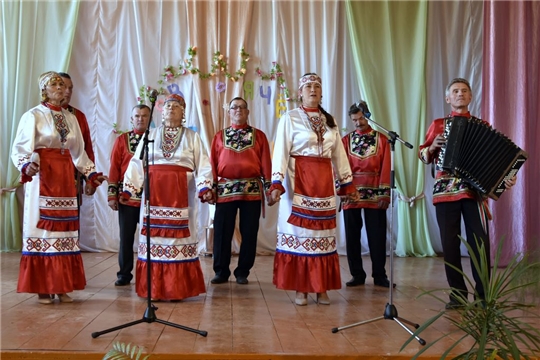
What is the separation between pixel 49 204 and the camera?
390cm

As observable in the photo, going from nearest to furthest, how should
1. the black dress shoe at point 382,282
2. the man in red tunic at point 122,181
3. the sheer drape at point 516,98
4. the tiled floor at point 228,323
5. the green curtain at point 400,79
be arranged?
the tiled floor at point 228,323
the man in red tunic at point 122,181
the black dress shoe at point 382,282
the sheer drape at point 516,98
the green curtain at point 400,79

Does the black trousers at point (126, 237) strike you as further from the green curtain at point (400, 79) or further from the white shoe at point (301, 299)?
the green curtain at point (400, 79)

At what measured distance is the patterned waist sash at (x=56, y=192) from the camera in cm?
389

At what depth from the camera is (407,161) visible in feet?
22.6

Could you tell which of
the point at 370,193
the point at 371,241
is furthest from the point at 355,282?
the point at 370,193

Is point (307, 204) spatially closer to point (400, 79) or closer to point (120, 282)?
point (120, 282)

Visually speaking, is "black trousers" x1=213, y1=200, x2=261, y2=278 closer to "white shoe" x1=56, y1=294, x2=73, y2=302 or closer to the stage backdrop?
"white shoe" x1=56, y1=294, x2=73, y2=302

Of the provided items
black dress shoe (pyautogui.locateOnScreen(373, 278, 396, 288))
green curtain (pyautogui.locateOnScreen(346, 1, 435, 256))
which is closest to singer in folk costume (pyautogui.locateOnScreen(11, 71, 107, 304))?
black dress shoe (pyautogui.locateOnScreen(373, 278, 396, 288))

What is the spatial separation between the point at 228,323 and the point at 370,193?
1960mm

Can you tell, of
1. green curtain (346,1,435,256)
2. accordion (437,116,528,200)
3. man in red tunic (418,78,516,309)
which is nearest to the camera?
accordion (437,116,528,200)

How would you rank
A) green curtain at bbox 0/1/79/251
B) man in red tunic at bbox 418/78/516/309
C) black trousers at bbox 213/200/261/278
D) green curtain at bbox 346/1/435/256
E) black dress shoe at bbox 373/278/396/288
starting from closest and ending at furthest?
man in red tunic at bbox 418/78/516/309 → black dress shoe at bbox 373/278/396/288 → black trousers at bbox 213/200/261/278 → green curtain at bbox 0/1/79/251 → green curtain at bbox 346/1/435/256

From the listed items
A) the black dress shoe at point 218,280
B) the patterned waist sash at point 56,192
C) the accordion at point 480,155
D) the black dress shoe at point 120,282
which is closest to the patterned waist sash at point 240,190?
the black dress shoe at point 218,280

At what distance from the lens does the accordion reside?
3578 mm

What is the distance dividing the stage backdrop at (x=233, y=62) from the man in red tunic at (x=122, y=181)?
6.23ft
